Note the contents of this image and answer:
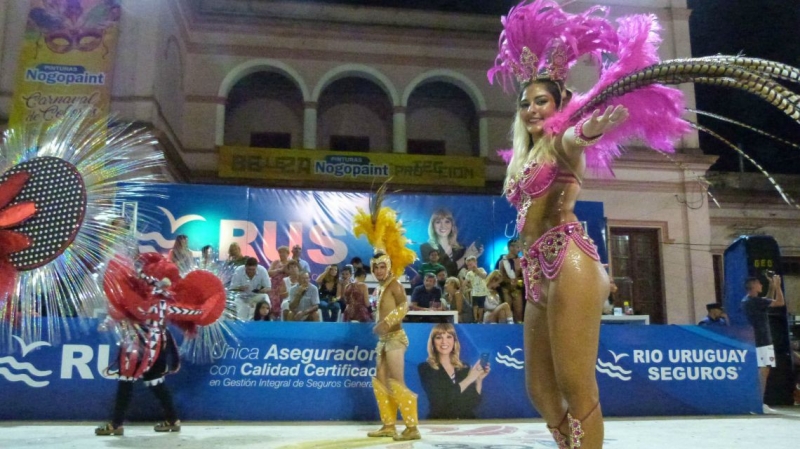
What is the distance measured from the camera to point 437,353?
6754 millimetres

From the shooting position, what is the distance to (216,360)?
6.38 meters

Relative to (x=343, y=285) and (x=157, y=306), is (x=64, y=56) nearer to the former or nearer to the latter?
(x=343, y=285)

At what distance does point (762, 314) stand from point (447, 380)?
4454mm

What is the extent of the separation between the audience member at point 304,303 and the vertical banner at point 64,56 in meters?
6.14

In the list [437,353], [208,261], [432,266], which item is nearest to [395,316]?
[437,353]

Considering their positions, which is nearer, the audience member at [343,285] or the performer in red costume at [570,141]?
the performer in red costume at [570,141]

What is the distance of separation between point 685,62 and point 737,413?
21.5 ft

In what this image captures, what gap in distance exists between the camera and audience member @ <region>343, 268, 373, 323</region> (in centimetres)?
783

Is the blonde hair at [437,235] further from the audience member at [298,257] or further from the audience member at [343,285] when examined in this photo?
the audience member at [298,257]

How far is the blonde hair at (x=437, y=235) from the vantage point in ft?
36.2

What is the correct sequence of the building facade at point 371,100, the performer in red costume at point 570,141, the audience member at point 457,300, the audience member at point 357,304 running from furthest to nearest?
the building facade at point 371,100 → the audience member at point 457,300 → the audience member at point 357,304 → the performer in red costume at point 570,141

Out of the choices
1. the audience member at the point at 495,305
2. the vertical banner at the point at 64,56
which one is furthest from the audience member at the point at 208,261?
the vertical banner at the point at 64,56

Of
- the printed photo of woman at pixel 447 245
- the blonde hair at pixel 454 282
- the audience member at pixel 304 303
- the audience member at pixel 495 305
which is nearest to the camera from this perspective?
the audience member at pixel 304 303

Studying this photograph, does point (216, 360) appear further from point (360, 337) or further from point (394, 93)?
point (394, 93)
